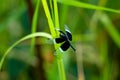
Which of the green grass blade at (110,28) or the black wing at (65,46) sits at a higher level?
the green grass blade at (110,28)

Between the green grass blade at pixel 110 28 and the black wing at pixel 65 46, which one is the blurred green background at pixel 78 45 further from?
the black wing at pixel 65 46

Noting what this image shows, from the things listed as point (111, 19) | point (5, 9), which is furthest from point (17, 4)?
point (111, 19)

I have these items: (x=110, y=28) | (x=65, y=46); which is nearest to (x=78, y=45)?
(x=110, y=28)

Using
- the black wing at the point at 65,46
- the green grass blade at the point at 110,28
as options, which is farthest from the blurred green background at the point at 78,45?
the black wing at the point at 65,46

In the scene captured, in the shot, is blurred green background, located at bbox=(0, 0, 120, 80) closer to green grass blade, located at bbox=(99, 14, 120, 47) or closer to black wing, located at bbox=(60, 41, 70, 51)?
green grass blade, located at bbox=(99, 14, 120, 47)

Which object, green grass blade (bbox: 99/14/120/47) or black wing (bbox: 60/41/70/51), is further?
green grass blade (bbox: 99/14/120/47)

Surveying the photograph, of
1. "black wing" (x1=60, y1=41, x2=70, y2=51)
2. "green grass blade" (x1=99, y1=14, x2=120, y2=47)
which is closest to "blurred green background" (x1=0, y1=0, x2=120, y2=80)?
"green grass blade" (x1=99, y1=14, x2=120, y2=47)

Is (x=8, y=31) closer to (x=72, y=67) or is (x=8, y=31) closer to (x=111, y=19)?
(x=72, y=67)

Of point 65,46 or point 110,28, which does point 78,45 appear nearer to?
point 110,28
